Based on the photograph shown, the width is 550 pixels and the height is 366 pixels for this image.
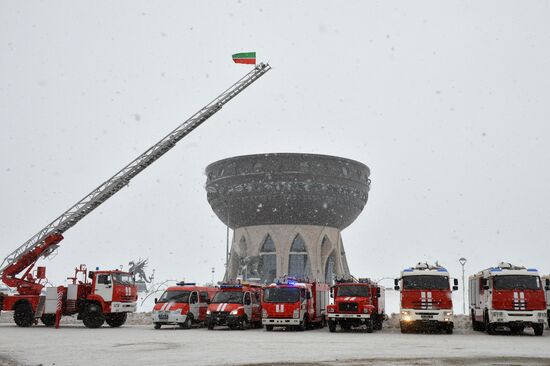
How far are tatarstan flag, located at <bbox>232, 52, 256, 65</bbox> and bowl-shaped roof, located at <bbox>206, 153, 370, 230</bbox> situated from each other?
36015 mm

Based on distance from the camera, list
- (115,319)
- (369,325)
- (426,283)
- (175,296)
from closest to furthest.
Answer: (426,283) < (369,325) < (175,296) < (115,319)

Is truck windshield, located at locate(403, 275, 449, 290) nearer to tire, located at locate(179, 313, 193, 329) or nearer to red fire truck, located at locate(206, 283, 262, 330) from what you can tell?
red fire truck, located at locate(206, 283, 262, 330)

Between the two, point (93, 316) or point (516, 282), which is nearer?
point (516, 282)

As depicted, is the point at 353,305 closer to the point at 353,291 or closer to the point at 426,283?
the point at 353,291

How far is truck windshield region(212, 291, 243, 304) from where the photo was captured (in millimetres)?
28422

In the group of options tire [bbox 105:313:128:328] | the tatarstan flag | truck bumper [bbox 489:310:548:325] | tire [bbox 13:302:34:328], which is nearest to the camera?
truck bumper [bbox 489:310:548:325]

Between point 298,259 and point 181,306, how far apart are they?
48928 millimetres

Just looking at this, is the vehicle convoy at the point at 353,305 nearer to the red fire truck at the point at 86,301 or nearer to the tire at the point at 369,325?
the tire at the point at 369,325

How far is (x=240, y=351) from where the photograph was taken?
15.9 meters

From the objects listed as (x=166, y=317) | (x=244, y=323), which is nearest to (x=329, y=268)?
(x=244, y=323)

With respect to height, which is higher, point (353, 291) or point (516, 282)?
point (516, 282)

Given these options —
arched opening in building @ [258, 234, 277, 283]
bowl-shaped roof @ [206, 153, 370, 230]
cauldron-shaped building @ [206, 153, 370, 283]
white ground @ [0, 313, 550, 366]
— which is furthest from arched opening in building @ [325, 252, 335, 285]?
white ground @ [0, 313, 550, 366]

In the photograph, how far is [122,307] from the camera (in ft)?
94.0

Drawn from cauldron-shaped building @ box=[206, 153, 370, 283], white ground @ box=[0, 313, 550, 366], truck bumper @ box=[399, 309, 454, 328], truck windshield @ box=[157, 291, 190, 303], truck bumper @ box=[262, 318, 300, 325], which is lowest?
white ground @ box=[0, 313, 550, 366]
